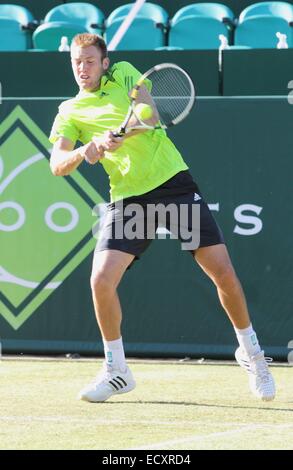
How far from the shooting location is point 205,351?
7855mm

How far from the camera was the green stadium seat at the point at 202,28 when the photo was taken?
10.4 metres

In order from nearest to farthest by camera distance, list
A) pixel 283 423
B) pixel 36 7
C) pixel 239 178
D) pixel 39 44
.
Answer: pixel 283 423
pixel 239 178
pixel 39 44
pixel 36 7

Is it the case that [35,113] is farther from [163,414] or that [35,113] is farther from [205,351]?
[163,414]

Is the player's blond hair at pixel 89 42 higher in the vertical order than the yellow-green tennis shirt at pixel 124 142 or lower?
higher

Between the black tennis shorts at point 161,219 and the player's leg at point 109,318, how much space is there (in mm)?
69

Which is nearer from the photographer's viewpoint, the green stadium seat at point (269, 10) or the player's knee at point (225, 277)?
the player's knee at point (225, 277)

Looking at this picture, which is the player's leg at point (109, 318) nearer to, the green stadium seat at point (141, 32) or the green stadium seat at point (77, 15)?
the green stadium seat at point (141, 32)

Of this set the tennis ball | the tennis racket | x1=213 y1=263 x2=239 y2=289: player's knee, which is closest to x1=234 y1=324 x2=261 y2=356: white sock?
x1=213 y1=263 x2=239 y2=289: player's knee

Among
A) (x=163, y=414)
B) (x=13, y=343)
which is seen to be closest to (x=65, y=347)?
(x=13, y=343)

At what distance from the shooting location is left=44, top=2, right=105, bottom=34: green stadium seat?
10.9 metres

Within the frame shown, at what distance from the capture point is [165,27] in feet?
34.9

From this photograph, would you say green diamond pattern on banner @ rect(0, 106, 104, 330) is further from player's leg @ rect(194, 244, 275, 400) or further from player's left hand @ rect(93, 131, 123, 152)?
player's left hand @ rect(93, 131, 123, 152)

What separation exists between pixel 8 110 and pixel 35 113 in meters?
Answer: 0.21

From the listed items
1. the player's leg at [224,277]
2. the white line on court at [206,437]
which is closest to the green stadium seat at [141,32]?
the player's leg at [224,277]
